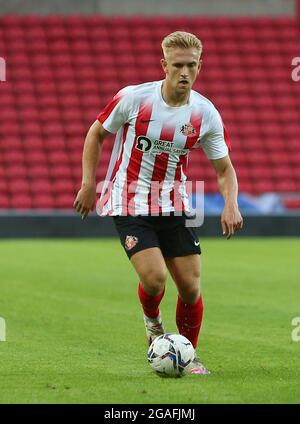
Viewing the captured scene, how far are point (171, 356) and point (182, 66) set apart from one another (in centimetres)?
176

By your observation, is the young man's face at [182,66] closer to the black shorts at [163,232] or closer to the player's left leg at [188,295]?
the black shorts at [163,232]

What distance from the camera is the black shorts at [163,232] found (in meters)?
6.89

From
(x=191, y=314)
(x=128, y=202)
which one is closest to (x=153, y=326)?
(x=191, y=314)

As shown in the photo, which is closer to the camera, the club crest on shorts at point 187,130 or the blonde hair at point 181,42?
the blonde hair at point 181,42

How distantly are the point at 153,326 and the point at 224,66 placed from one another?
17672 mm

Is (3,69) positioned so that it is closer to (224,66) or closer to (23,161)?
(23,161)

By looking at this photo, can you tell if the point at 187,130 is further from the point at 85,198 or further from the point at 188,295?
the point at 188,295

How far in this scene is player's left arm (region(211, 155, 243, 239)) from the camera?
6844 millimetres

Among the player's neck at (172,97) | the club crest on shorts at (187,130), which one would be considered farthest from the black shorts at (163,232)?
the player's neck at (172,97)

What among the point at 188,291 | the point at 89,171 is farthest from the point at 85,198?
the point at 188,291

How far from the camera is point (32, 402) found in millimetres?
5688

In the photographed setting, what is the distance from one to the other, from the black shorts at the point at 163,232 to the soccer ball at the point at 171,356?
1.98 feet

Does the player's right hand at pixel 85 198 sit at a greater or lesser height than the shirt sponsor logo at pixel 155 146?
lesser

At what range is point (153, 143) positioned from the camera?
6965 millimetres
